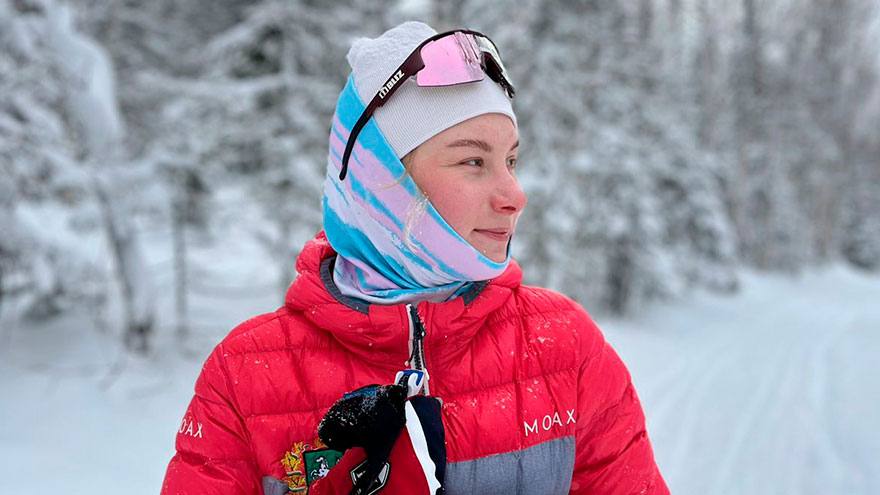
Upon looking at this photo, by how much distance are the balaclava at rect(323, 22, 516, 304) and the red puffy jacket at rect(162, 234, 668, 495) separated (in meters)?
0.09

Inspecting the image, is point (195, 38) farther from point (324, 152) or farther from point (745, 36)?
point (745, 36)

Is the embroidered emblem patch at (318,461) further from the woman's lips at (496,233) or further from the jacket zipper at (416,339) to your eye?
the woman's lips at (496,233)

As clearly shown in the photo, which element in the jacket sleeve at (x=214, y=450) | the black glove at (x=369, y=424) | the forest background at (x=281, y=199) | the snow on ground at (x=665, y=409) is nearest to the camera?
the black glove at (x=369, y=424)

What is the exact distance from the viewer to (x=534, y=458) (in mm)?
1491

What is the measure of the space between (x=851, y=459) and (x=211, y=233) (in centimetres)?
1330

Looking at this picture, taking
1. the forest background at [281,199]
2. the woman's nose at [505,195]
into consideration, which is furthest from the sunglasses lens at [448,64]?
the forest background at [281,199]

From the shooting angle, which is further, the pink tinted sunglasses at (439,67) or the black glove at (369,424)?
the pink tinted sunglasses at (439,67)

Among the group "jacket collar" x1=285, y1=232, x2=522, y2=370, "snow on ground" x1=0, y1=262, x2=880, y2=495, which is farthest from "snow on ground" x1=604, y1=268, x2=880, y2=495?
"jacket collar" x1=285, y1=232, x2=522, y2=370

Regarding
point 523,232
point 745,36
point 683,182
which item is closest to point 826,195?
point 745,36

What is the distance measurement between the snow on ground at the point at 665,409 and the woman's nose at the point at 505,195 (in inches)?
195

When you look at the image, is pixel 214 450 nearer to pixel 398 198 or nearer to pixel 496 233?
pixel 398 198

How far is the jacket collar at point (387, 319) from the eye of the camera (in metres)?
1.49

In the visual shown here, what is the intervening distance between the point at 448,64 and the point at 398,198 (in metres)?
0.39

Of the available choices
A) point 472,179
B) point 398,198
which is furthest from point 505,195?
point 398,198
